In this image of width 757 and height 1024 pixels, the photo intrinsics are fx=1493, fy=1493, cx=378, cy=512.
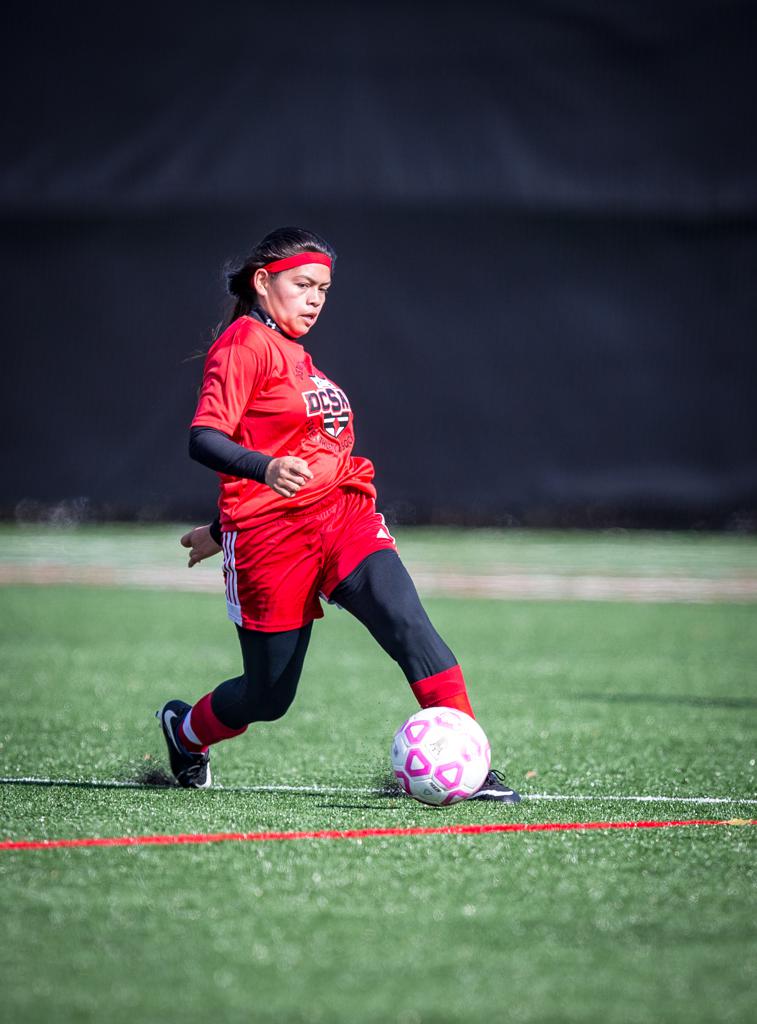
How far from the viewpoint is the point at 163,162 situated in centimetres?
1738

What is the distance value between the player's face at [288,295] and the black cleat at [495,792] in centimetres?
151

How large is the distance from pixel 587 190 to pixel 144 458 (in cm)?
594

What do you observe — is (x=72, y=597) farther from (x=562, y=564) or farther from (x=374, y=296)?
(x=374, y=296)

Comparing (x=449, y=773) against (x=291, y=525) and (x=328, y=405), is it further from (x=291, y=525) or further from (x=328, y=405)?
(x=328, y=405)

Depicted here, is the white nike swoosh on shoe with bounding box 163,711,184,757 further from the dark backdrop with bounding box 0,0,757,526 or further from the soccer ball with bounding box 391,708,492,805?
the dark backdrop with bounding box 0,0,757,526

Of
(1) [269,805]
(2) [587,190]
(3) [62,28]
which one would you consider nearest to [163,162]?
(3) [62,28]

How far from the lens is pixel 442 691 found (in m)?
4.49

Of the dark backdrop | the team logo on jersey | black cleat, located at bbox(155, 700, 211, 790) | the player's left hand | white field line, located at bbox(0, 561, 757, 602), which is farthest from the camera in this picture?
the dark backdrop

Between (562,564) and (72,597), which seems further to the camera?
(562,564)

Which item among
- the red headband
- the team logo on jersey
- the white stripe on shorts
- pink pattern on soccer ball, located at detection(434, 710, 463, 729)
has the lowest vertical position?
pink pattern on soccer ball, located at detection(434, 710, 463, 729)

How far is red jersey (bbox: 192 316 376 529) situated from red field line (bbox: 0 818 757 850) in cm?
97

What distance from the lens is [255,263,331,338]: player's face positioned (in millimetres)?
4652

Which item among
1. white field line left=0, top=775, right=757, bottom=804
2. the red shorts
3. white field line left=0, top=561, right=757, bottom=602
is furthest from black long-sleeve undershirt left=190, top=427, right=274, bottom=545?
white field line left=0, top=561, right=757, bottom=602

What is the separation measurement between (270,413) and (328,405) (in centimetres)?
19
